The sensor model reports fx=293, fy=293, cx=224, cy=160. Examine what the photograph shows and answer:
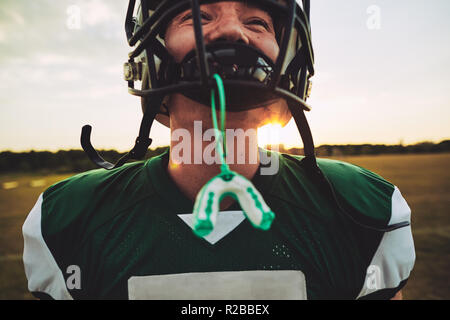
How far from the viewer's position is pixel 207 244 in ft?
4.26

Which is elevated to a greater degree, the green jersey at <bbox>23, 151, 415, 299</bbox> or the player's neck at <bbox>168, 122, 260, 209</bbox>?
the player's neck at <bbox>168, 122, 260, 209</bbox>

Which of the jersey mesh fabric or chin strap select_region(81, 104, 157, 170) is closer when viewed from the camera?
the jersey mesh fabric

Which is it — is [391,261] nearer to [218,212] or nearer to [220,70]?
[218,212]

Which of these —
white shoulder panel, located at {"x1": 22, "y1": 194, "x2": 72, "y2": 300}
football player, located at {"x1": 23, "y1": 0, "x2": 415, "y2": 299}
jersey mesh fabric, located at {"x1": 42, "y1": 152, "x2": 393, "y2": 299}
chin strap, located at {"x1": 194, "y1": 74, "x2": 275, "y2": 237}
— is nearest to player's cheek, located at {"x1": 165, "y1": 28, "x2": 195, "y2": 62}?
football player, located at {"x1": 23, "y1": 0, "x2": 415, "y2": 299}

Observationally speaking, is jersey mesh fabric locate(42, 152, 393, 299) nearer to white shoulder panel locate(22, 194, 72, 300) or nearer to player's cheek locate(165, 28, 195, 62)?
white shoulder panel locate(22, 194, 72, 300)

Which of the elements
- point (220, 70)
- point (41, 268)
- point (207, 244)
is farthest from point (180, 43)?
point (41, 268)

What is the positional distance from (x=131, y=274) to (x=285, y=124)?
1.21 meters

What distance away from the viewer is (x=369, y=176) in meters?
1.73

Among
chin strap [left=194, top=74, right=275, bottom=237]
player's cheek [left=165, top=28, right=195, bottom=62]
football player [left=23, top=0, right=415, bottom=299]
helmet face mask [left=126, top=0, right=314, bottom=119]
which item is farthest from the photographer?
player's cheek [left=165, top=28, right=195, bottom=62]

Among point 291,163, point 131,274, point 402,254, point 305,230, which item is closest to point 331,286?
point 305,230

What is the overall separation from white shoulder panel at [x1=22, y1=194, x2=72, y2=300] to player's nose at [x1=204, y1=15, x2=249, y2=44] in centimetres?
125

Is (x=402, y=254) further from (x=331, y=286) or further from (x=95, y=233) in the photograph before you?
(x=95, y=233)

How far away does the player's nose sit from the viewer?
1289mm

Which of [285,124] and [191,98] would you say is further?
[285,124]
